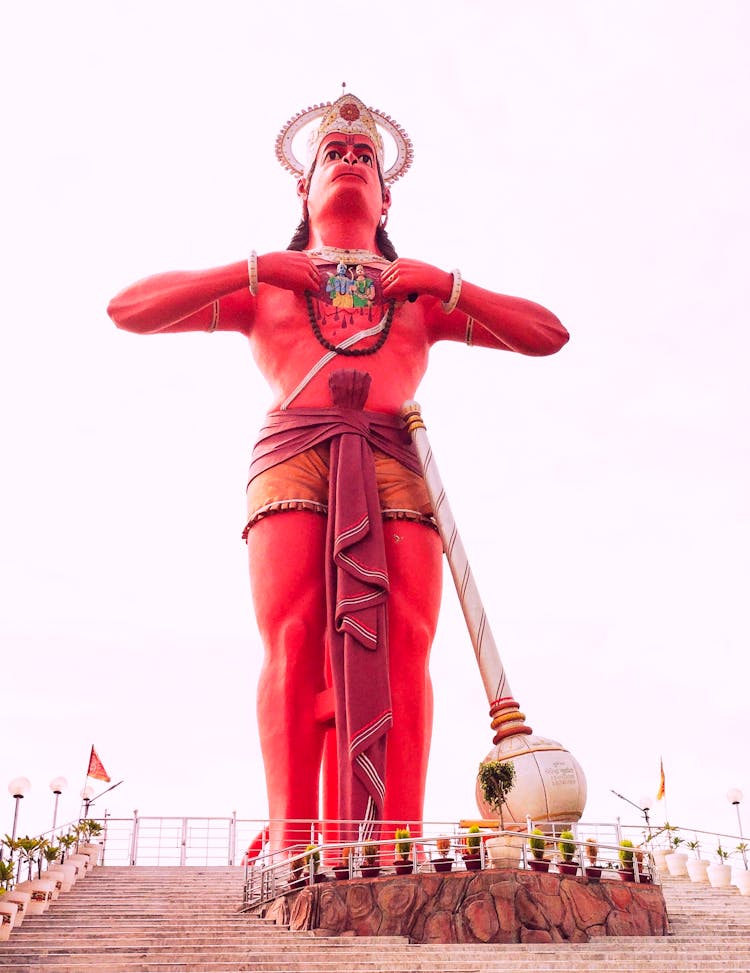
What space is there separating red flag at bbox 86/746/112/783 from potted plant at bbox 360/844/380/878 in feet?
26.6

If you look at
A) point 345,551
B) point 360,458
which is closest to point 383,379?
point 360,458

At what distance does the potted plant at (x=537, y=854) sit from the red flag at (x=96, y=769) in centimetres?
929

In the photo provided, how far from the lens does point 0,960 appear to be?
9172 mm

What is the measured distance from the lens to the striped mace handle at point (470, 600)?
39.2ft

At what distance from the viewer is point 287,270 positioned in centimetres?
1365

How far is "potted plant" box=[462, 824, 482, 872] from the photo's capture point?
34.2 ft

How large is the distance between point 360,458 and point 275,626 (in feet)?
7.41

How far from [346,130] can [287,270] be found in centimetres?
293

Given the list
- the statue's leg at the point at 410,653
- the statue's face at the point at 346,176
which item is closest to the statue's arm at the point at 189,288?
the statue's face at the point at 346,176

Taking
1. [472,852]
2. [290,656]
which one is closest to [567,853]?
[472,852]

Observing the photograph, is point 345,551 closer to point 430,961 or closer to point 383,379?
point 383,379

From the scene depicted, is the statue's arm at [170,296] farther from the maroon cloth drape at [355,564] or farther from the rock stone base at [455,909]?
the rock stone base at [455,909]

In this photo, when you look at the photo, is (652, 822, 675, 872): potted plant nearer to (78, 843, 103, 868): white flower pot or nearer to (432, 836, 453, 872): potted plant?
(432, 836, 453, 872): potted plant

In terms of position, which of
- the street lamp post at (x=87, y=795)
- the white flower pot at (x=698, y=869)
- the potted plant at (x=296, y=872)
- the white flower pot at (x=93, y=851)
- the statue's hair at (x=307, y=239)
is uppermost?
the statue's hair at (x=307, y=239)
